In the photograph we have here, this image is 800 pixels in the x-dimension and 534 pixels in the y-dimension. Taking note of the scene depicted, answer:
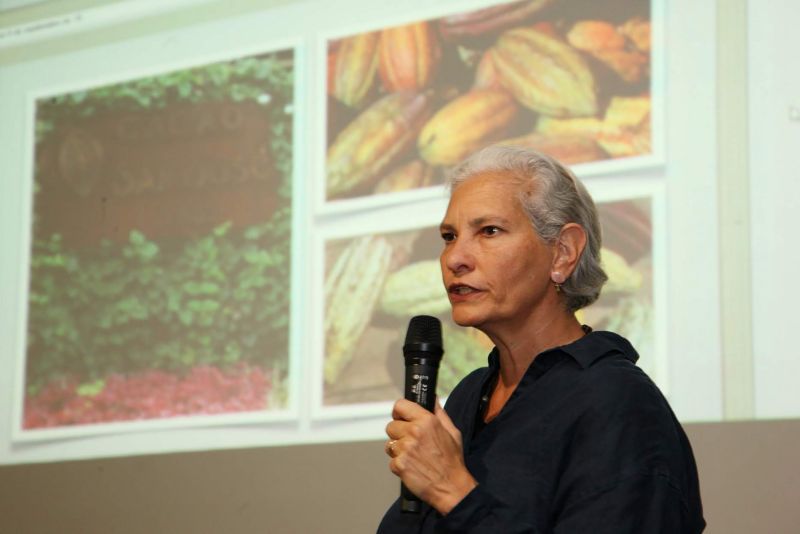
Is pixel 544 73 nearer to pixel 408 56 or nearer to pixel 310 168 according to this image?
pixel 408 56

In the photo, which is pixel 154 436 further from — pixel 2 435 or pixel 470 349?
pixel 470 349

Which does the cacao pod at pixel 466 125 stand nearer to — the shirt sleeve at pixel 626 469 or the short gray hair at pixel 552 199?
the short gray hair at pixel 552 199

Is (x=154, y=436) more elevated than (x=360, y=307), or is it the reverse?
(x=360, y=307)

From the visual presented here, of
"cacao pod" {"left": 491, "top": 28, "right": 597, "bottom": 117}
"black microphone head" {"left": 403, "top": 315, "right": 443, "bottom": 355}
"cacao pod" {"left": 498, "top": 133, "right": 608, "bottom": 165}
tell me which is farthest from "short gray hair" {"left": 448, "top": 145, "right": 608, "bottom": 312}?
"cacao pod" {"left": 491, "top": 28, "right": 597, "bottom": 117}

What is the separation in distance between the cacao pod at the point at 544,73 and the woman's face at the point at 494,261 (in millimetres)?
1100

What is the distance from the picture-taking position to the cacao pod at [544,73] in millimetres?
2904

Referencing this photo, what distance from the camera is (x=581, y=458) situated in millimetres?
1617

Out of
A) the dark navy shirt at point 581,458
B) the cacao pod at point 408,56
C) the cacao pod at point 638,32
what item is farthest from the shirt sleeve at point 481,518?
the cacao pod at point 408,56

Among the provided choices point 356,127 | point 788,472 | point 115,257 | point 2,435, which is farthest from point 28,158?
point 788,472

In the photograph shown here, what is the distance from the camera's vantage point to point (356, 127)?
3242mm

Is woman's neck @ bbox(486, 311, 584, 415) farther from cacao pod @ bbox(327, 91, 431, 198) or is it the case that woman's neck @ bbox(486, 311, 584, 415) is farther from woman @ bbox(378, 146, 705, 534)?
cacao pod @ bbox(327, 91, 431, 198)

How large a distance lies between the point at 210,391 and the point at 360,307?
55cm

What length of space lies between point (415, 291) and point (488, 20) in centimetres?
80

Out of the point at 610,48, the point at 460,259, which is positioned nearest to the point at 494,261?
the point at 460,259
